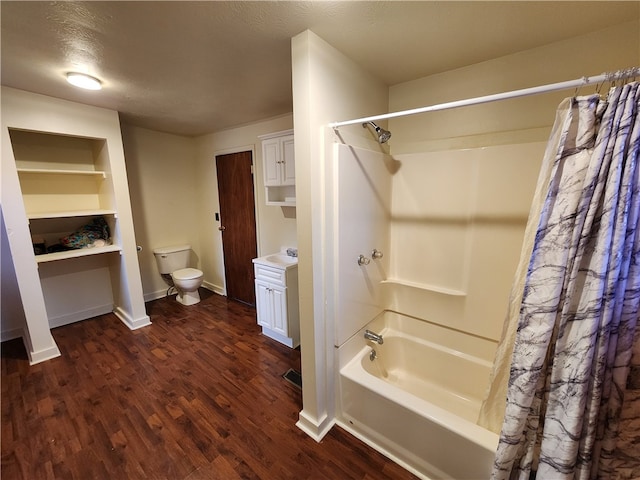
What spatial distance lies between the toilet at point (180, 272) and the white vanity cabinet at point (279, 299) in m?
1.20

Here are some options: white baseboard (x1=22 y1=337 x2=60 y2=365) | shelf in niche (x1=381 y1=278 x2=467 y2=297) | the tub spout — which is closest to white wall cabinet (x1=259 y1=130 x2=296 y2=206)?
shelf in niche (x1=381 y1=278 x2=467 y2=297)

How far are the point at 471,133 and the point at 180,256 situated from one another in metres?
3.62

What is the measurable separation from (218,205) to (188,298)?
1310mm

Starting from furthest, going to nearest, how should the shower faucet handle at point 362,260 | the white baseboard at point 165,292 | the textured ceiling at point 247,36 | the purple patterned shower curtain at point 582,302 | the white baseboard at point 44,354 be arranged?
the white baseboard at point 165,292 < the white baseboard at point 44,354 < the shower faucet handle at point 362,260 < the textured ceiling at point 247,36 < the purple patterned shower curtain at point 582,302

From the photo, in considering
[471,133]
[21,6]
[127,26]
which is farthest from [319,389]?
[21,6]

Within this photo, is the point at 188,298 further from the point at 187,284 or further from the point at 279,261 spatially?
the point at 279,261

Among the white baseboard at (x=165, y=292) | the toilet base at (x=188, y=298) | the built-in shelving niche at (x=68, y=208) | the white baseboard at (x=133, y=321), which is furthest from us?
the white baseboard at (x=165, y=292)

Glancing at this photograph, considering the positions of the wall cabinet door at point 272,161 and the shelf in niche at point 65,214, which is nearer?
the shelf in niche at point 65,214

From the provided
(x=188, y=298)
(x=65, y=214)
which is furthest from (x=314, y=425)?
(x=65, y=214)

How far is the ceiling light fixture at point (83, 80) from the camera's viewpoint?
1.77m

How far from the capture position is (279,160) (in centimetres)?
252

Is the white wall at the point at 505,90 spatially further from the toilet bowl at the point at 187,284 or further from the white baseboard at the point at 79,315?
the white baseboard at the point at 79,315

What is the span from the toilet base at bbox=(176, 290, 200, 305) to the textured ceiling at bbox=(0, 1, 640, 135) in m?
2.39

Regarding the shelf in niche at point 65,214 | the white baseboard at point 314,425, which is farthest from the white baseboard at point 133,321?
the white baseboard at point 314,425
